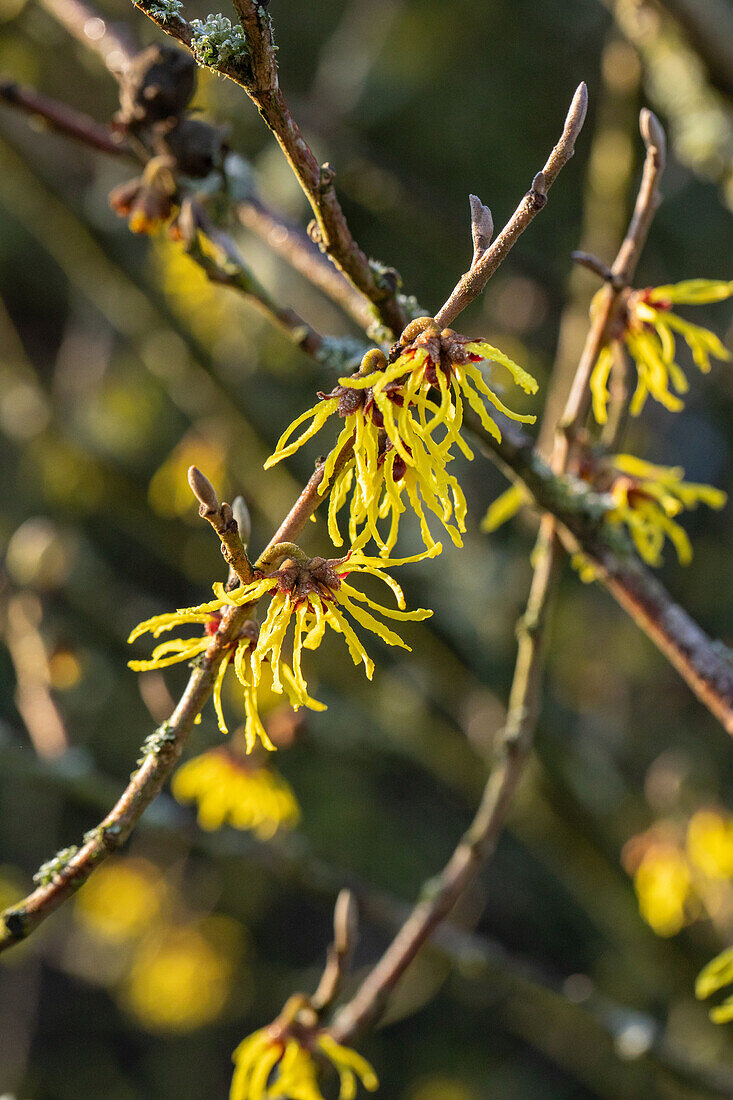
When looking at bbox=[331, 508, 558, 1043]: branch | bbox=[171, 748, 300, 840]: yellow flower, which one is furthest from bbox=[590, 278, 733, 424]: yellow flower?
bbox=[171, 748, 300, 840]: yellow flower

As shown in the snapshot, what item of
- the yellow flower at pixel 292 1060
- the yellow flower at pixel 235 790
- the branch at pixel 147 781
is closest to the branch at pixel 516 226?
the branch at pixel 147 781

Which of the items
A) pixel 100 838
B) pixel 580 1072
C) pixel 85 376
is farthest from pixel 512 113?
pixel 100 838

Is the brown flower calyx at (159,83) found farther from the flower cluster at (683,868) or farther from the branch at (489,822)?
the flower cluster at (683,868)

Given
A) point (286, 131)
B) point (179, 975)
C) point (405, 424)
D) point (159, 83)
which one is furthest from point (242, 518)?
point (179, 975)

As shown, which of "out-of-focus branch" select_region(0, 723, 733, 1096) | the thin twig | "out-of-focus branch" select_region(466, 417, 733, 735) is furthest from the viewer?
"out-of-focus branch" select_region(0, 723, 733, 1096)

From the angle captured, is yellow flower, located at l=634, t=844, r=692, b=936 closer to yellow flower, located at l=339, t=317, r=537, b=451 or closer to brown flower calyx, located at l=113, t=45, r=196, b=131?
yellow flower, located at l=339, t=317, r=537, b=451

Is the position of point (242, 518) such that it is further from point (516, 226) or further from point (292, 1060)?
point (292, 1060)
